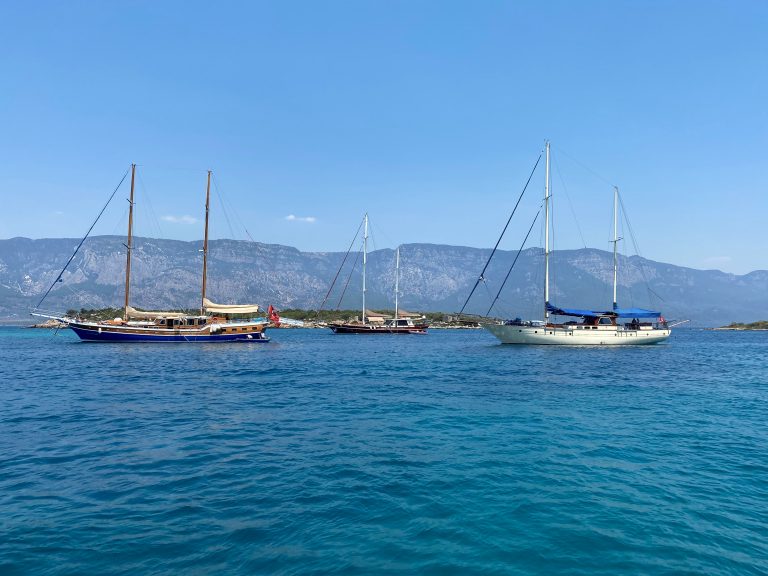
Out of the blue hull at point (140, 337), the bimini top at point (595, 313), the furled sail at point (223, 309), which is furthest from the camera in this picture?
the furled sail at point (223, 309)

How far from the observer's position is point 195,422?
751 inches

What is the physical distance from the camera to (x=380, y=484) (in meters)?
11.9

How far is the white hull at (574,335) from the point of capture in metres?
69.6

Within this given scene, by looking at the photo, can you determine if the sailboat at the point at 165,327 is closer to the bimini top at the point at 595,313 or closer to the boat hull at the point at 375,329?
the boat hull at the point at 375,329

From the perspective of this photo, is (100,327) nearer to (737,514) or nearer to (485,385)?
(485,385)

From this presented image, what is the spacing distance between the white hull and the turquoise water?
1705 inches

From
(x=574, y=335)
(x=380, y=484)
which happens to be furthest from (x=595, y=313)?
(x=380, y=484)

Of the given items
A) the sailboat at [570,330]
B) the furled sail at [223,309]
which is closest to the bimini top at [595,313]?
the sailboat at [570,330]

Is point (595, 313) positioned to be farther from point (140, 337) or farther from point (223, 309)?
point (140, 337)

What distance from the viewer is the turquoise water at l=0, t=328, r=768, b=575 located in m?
8.35

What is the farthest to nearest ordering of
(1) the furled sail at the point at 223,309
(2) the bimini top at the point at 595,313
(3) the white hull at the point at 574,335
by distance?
1. (1) the furled sail at the point at 223,309
2. (2) the bimini top at the point at 595,313
3. (3) the white hull at the point at 574,335

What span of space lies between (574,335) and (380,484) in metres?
64.8

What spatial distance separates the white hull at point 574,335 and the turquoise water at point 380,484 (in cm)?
4332

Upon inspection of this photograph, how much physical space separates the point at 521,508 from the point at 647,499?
3.15 meters
